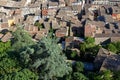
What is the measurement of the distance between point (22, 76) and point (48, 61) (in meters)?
2.74

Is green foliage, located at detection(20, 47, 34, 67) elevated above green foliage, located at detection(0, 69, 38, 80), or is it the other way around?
green foliage, located at detection(20, 47, 34, 67)

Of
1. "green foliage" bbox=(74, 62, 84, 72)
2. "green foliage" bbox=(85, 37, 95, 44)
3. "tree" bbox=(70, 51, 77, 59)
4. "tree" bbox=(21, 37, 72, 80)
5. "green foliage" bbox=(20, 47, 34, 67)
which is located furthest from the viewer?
"green foliage" bbox=(85, 37, 95, 44)

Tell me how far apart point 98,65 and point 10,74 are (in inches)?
380

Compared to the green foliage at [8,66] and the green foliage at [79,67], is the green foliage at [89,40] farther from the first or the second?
the green foliage at [8,66]

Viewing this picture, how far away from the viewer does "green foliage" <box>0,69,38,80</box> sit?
78.5ft

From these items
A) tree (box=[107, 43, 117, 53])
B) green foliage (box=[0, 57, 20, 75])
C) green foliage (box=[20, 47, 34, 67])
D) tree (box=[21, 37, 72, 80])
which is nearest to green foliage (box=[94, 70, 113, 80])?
tree (box=[21, 37, 72, 80])

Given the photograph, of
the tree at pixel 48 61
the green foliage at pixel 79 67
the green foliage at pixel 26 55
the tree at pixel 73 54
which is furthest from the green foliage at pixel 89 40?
the green foliage at pixel 26 55

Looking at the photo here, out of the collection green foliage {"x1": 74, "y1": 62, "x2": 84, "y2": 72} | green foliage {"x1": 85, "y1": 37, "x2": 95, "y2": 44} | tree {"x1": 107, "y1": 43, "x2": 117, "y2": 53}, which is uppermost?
green foliage {"x1": 85, "y1": 37, "x2": 95, "y2": 44}

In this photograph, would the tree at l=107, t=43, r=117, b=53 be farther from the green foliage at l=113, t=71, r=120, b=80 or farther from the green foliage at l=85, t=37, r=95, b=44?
the green foliage at l=113, t=71, r=120, b=80

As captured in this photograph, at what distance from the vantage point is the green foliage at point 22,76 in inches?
942

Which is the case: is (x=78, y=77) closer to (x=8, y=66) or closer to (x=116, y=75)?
(x=116, y=75)

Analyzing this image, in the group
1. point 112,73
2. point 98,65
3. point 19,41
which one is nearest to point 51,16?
point 19,41

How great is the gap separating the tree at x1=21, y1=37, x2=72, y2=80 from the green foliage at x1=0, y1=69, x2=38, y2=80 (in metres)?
1.22

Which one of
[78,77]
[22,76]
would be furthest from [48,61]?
[78,77]
